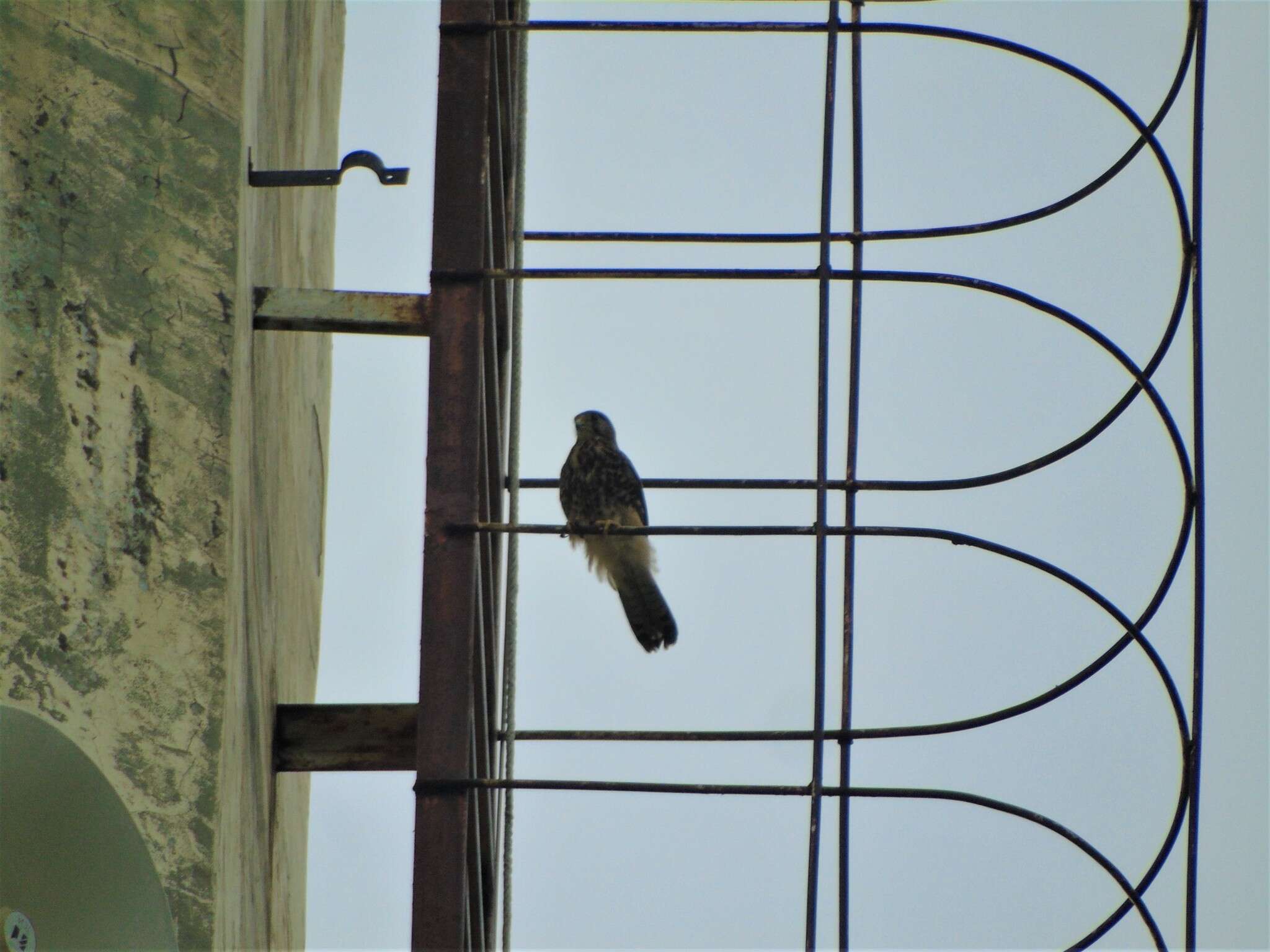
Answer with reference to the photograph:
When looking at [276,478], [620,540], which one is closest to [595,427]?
[620,540]

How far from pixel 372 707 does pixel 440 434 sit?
788 millimetres

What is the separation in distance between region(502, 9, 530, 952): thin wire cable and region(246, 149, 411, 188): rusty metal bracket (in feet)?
0.97

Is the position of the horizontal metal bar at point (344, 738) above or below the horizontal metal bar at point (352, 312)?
below

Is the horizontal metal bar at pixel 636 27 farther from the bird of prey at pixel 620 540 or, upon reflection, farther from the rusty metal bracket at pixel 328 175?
the bird of prey at pixel 620 540

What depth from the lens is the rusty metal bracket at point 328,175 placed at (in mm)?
4293

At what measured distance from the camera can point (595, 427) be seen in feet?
25.0

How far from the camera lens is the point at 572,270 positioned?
429cm

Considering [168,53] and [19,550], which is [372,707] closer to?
[19,550]

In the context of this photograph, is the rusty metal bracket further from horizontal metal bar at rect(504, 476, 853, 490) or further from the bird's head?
the bird's head

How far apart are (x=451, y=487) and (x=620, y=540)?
3.08 meters

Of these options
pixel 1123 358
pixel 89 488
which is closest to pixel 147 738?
pixel 89 488

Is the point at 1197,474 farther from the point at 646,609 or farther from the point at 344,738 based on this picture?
the point at 646,609

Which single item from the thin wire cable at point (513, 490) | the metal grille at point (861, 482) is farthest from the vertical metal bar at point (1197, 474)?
the thin wire cable at point (513, 490)

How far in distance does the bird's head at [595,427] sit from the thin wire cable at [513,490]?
266cm
